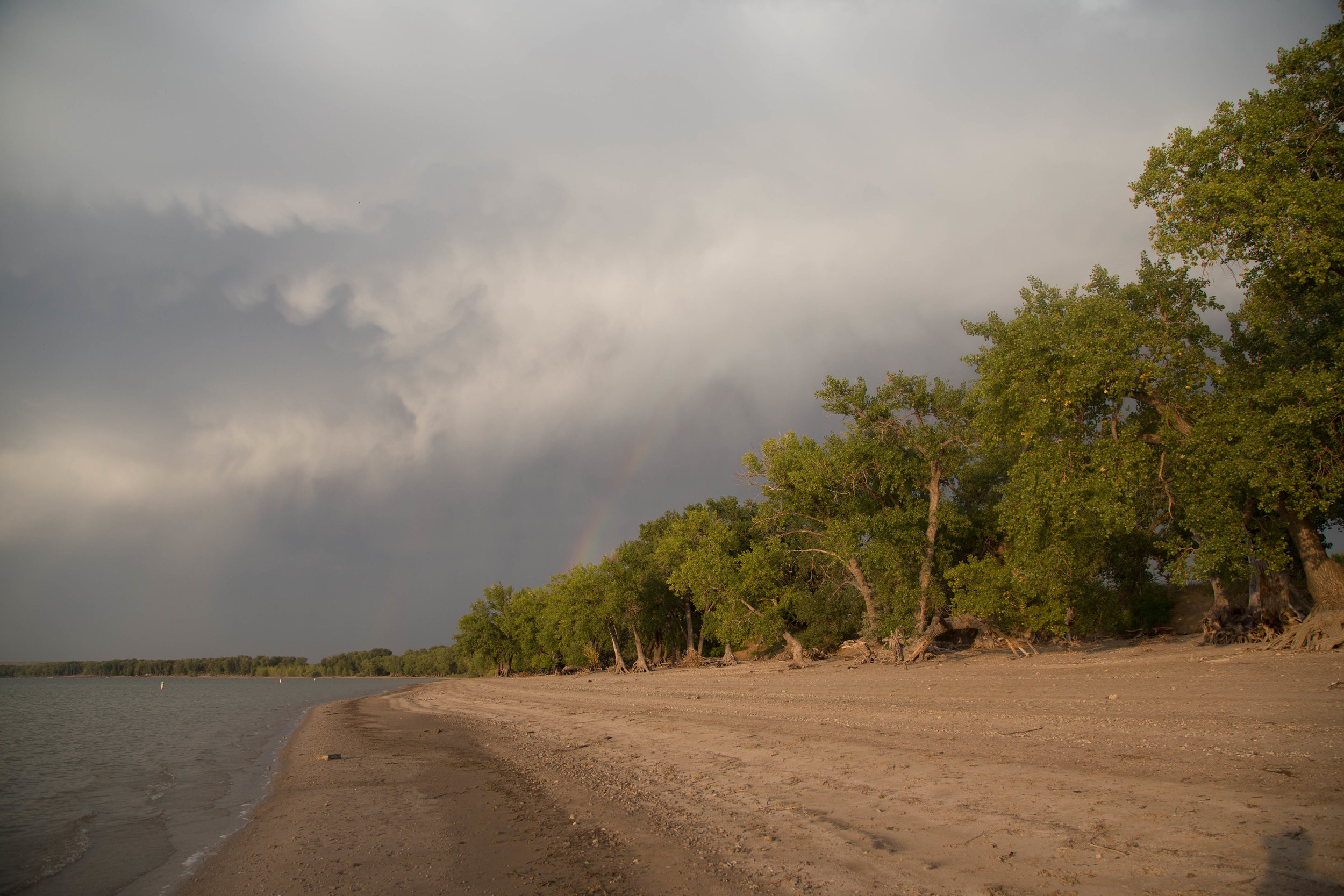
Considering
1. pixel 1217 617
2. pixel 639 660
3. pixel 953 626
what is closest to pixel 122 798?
pixel 953 626

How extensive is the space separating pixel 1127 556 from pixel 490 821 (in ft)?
114

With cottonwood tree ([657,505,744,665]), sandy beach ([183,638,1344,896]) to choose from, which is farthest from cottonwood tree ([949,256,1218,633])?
cottonwood tree ([657,505,744,665])

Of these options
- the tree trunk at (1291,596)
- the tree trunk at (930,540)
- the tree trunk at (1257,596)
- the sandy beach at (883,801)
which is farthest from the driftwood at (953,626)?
the sandy beach at (883,801)

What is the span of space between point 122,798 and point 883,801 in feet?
61.4

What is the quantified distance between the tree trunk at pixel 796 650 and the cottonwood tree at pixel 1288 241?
79.4 feet

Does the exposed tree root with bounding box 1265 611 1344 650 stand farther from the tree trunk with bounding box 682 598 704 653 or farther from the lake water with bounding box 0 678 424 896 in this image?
the tree trunk with bounding box 682 598 704 653

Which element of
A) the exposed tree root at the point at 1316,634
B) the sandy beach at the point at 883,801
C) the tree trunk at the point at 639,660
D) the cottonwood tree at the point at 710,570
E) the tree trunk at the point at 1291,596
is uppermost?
the cottonwood tree at the point at 710,570

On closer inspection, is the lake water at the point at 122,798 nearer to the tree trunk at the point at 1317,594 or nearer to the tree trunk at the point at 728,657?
the tree trunk at the point at 1317,594

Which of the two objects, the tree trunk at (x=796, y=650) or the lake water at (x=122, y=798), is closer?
the lake water at (x=122, y=798)

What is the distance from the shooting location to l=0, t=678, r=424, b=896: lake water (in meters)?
9.90

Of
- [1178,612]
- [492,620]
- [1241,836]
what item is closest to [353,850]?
[1241,836]

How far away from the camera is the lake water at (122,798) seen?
390 inches

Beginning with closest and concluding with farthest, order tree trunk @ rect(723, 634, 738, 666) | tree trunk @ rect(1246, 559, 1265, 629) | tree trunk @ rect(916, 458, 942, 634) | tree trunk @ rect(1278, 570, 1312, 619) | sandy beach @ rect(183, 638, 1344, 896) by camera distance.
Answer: sandy beach @ rect(183, 638, 1344, 896)
tree trunk @ rect(1278, 570, 1312, 619)
tree trunk @ rect(1246, 559, 1265, 629)
tree trunk @ rect(916, 458, 942, 634)
tree trunk @ rect(723, 634, 738, 666)

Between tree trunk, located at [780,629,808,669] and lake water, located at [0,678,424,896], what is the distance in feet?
89.8
